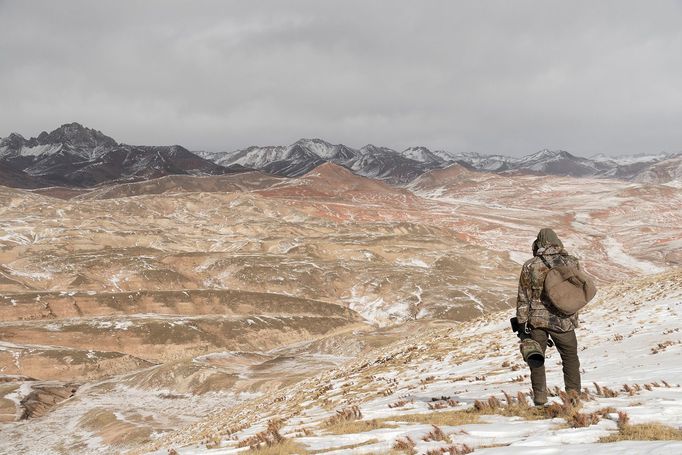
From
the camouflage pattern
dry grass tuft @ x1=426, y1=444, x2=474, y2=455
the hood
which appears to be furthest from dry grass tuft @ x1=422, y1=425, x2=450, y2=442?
the hood

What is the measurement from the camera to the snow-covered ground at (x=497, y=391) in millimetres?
8578

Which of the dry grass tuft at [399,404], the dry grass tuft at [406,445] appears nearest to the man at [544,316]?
the dry grass tuft at [406,445]

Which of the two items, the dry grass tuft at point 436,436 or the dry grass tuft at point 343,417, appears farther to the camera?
the dry grass tuft at point 343,417

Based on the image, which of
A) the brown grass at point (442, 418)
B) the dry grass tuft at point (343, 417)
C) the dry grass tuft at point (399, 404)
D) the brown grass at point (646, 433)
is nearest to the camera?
the brown grass at point (646, 433)

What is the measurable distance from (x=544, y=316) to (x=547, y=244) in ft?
4.91

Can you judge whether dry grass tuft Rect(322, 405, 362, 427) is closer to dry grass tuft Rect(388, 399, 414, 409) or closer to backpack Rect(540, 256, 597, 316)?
dry grass tuft Rect(388, 399, 414, 409)

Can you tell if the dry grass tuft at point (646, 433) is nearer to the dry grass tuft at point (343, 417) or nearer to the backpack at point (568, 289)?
the backpack at point (568, 289)

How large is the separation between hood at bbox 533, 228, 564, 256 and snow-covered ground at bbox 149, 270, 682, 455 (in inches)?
126

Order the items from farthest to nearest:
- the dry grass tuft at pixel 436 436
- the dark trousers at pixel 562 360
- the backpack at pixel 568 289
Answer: the dark trousers at pixel 562 360 → the backpack at pixel 568 289 → the dry grass tuft at pixel 436 436

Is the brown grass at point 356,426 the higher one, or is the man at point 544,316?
the man at point 544,316

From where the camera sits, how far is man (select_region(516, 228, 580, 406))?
32.7 feet

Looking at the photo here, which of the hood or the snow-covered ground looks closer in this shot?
the snow-covered ground

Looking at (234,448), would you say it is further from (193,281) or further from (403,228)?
(403,228)

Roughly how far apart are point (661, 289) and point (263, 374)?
46208 mm
